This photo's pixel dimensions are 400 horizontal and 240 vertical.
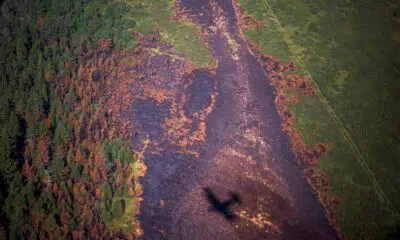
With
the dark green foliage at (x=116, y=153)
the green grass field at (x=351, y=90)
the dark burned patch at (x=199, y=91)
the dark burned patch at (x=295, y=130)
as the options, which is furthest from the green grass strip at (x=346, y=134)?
the dark green foliage at (x=116, y=153)

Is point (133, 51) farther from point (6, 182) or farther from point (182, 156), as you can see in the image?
point (6, 182)

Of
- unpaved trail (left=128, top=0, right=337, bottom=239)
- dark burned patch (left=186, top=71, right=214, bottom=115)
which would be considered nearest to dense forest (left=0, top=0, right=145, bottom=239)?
unpaved trail (left=128, top=0, right=337, bottom=239)

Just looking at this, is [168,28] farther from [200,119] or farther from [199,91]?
[200,119]

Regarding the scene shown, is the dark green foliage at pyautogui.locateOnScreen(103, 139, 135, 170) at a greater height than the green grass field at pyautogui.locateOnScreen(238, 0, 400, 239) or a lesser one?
lesser

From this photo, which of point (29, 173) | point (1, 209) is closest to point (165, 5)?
point (29, 173)

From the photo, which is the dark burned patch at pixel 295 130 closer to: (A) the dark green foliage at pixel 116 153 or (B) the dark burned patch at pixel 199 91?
(B) the dark burned patch at pixel 199 91

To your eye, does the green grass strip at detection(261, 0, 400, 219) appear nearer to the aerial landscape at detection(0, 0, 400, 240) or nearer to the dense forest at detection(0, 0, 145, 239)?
the aerial landscape at detection(0, 0, 400, 240)
